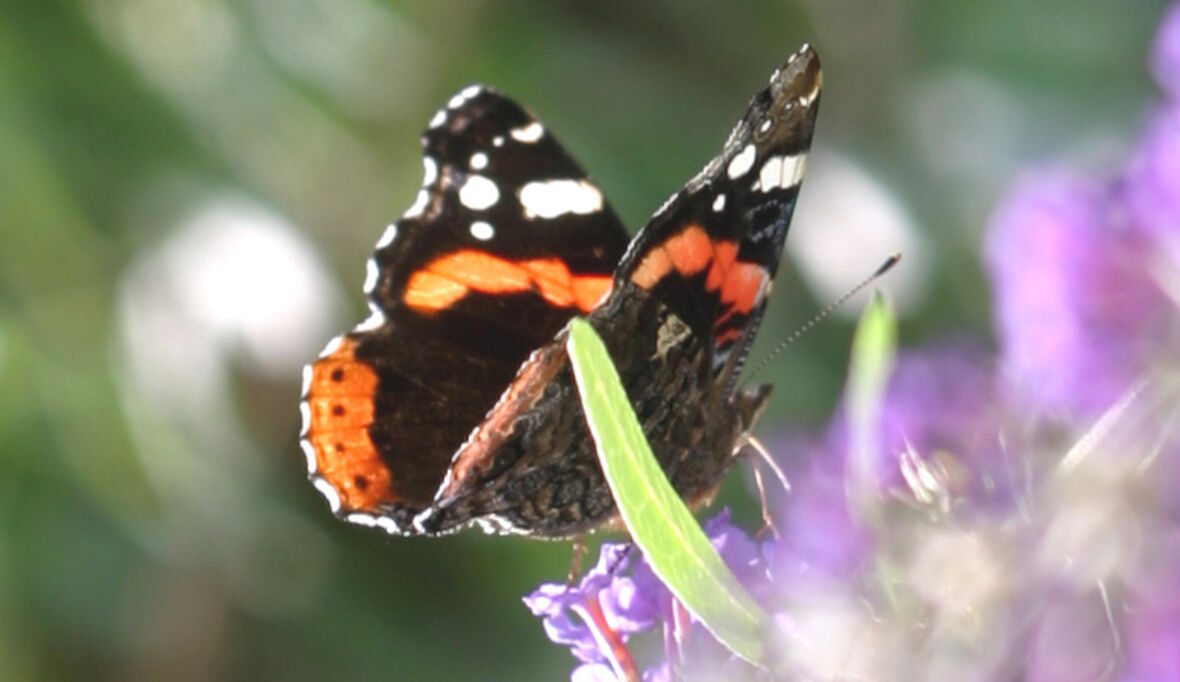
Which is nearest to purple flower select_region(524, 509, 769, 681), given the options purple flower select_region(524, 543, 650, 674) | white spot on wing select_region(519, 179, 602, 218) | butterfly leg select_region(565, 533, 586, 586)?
purple flower select_region(524, 543, 650, 674)

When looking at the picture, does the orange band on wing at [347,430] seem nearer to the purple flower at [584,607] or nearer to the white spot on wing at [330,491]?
the white spot on wing at [330,491]

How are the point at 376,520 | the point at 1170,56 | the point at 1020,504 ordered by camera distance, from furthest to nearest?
the point at 376,520 → the point at 1170,56 → the point at 1020,504

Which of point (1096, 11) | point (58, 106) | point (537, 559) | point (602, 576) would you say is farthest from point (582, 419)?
point (1096, 11)

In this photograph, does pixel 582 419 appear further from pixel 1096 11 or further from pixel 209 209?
pixel 1096 11

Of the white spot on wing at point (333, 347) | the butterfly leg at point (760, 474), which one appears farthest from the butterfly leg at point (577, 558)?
the white spot on wing at point (333, 347)

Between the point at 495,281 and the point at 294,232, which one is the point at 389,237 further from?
the point at 294,232

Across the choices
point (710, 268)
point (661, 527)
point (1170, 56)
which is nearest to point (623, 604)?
point (661, 527)
